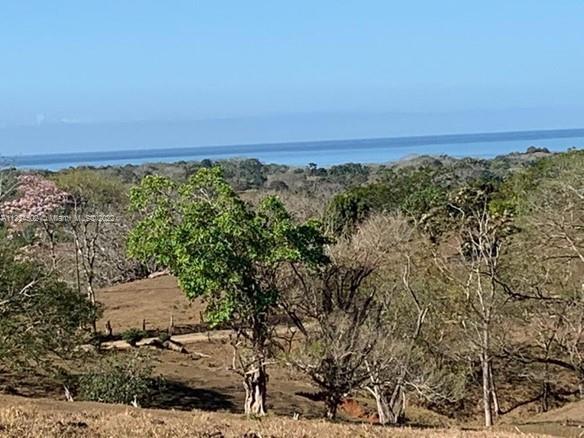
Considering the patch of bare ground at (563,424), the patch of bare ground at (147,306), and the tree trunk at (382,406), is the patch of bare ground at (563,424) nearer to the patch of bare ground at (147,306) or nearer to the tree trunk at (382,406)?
the tree trunk at (382,406)

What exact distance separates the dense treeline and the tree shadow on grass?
3474mm

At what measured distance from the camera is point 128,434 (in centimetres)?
1205

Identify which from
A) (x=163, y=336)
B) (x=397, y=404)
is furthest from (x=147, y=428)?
(x=163, y=336)

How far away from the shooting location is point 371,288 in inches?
1256

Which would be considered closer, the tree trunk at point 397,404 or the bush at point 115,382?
the bush at point 115,382

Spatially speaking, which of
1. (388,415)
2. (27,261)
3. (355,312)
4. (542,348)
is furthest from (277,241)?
(542,348)

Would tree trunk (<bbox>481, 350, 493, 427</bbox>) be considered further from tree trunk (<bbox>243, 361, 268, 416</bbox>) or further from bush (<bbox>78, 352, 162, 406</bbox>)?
bush (<bbox>78, 352, 162, 406</bbox>)

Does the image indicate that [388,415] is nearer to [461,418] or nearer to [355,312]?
[355,312]

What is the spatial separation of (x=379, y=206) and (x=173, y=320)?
67.4 ft

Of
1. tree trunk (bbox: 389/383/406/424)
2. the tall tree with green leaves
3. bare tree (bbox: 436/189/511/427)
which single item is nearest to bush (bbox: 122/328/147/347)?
bare tree (bbox: 436/189/511/427)

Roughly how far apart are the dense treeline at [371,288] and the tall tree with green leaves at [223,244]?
0.12 ft

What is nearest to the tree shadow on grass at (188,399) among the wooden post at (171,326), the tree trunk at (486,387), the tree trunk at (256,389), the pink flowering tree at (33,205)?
the tree trunk at (256,389)

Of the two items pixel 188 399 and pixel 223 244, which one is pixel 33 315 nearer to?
pixel 223 244

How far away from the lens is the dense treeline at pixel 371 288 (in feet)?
76.7
